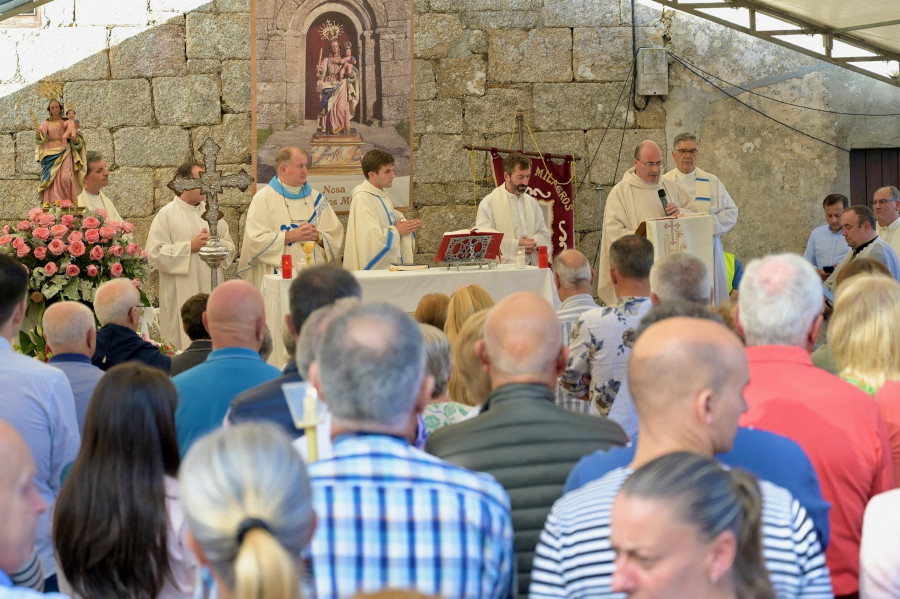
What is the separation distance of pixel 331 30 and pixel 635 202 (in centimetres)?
295

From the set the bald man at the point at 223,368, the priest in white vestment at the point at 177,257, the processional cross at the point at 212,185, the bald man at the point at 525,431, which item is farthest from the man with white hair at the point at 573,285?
the priest in white vestment at the point at 177,257

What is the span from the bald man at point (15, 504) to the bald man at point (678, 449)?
35.7 inches

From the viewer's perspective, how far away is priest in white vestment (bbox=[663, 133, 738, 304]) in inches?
350

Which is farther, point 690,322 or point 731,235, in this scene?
point 731,235

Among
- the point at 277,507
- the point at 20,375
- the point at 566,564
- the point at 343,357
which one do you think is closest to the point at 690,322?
the point at 566,564

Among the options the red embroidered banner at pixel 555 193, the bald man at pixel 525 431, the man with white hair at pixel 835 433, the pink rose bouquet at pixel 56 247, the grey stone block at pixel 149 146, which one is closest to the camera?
the bald man at pixel 525 431

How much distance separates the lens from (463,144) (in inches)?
375

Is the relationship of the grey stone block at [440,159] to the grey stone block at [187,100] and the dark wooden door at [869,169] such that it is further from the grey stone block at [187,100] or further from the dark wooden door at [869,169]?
the dark wooden door at [869,169]

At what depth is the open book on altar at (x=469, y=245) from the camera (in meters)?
7.45

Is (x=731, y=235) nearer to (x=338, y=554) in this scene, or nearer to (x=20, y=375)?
(x=20, y=375)

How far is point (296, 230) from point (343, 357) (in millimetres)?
6202

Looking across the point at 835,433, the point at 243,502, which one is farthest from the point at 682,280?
the point at 243,502

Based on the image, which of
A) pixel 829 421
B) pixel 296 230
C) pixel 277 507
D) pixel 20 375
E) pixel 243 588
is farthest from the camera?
pixel 296 230

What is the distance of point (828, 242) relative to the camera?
29.7 ft
